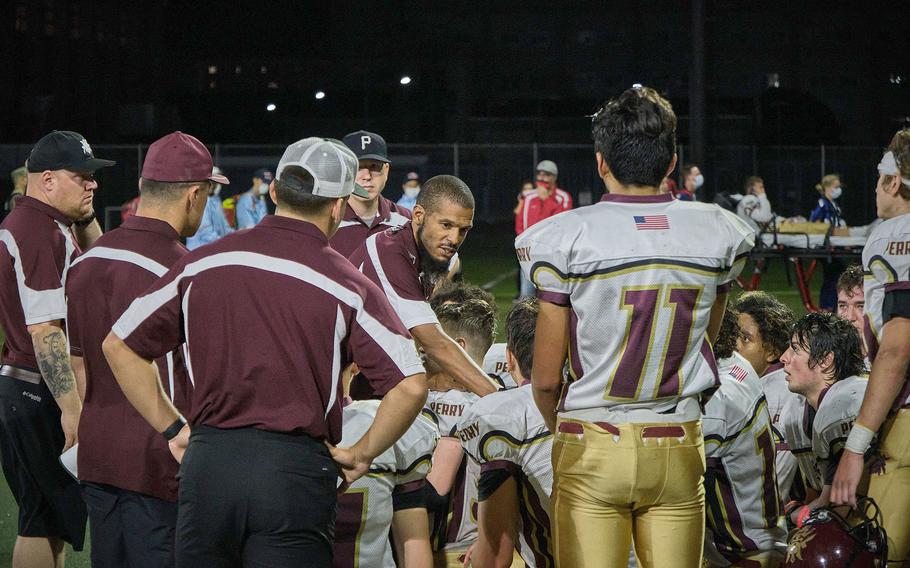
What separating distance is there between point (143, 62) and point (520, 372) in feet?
173

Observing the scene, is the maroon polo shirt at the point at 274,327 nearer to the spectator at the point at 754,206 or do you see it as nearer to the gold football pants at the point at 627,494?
the gold football pants at the point at 627,494

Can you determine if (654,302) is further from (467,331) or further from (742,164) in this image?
(742,164)

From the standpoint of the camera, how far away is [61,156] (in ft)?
16.0

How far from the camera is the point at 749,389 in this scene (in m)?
4.32

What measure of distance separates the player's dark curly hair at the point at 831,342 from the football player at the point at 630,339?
1.47 meters

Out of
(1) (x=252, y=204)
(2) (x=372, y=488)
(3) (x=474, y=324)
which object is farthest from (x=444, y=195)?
(1) (x=252, y=204)

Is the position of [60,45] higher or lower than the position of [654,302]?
higher

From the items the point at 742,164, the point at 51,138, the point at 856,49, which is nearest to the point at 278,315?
the point at 51,138

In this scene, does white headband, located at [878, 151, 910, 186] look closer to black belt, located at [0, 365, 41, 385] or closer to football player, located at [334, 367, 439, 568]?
football player, located at [334, 367, 439, 568]

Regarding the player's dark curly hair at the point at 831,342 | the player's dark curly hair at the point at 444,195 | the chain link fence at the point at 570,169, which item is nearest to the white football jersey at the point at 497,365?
the player's dark curly hair at the point at 444,195

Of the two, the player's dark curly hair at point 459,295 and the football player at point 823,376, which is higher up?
the player's dark curly hair at point 459,295

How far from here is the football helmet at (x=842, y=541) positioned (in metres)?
3.83

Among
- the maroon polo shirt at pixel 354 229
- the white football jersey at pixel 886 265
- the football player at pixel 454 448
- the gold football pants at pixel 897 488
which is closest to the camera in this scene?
the white football jersey at pixel 886 265

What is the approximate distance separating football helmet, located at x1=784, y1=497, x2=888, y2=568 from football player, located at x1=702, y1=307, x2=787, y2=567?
373 millimetres
